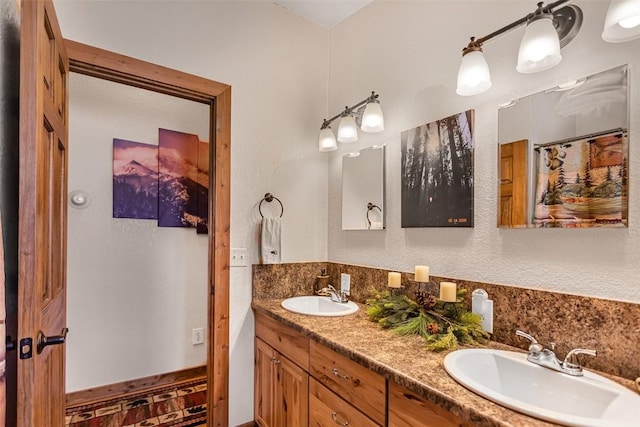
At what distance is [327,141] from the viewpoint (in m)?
2.18

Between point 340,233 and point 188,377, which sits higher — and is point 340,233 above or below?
above

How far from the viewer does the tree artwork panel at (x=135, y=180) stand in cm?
251

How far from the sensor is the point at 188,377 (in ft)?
9.23

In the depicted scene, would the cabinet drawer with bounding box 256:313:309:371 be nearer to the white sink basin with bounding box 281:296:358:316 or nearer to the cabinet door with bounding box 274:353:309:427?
the cabinet door with bounding box 274:353:309:427

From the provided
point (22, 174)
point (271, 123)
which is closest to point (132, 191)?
point (271, 123)

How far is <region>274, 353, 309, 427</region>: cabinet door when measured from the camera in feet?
5.23

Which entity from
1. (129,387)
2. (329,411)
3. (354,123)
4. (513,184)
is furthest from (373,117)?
(129,387)

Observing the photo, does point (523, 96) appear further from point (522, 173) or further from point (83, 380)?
point (83, 380)

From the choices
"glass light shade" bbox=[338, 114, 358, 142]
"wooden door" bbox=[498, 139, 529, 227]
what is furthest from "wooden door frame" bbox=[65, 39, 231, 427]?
"wooden door" bbox=[498, 139, 529, 227]

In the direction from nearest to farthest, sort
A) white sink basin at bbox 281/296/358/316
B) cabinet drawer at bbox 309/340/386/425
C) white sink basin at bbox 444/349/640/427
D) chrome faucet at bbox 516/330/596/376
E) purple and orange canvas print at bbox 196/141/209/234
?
1. white sink basin at bbox 444/349/640/427
2. chrome faucet at bbox 516/330/596/376
3. cabinet drawer at bbox 309/340/386/425
4. white sink basin at bbox 281/296/358/316
5. purple and orange canvas print at bbox 196/141/209/234

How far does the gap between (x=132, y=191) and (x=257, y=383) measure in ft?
5.43

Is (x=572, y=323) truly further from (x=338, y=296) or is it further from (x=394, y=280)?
(x=338, y=296)

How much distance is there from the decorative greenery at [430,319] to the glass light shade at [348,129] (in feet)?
3.08

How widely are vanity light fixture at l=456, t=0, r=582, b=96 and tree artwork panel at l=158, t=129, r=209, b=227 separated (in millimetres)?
2156
